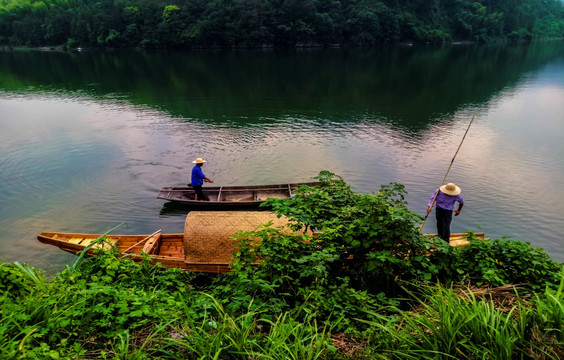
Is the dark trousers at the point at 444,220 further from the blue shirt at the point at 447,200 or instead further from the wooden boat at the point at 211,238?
the wooden boat at the point at 211,238

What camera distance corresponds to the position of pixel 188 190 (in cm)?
1445

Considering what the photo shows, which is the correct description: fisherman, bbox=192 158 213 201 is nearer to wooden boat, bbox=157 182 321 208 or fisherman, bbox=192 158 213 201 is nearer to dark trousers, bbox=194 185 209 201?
dark trousers, bbox=194 185 209 201

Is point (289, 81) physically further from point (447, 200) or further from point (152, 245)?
point (152, 245)

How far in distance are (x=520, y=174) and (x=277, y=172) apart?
12720 mm

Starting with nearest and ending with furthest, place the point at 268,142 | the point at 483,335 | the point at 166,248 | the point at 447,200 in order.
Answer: the point at 483,335 → the point at 447,200 → the point at 166,248 → the point at 268,142

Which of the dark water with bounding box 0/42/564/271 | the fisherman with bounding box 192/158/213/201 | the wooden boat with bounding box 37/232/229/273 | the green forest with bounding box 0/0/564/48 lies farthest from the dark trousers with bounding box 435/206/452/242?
the green forest with bounding box 0/0/564/48

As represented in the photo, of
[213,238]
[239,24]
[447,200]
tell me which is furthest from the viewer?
[239,24]

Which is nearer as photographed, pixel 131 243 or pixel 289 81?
pixel 131 243

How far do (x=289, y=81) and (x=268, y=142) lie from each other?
23333 millimetres

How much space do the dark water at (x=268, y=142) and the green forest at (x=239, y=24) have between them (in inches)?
1517

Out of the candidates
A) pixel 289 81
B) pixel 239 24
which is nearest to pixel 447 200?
pixel 289 81

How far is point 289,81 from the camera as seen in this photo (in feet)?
140

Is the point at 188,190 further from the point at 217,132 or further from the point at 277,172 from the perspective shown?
the point at 217,132

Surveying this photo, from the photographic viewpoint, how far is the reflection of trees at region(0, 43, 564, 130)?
30234mm
